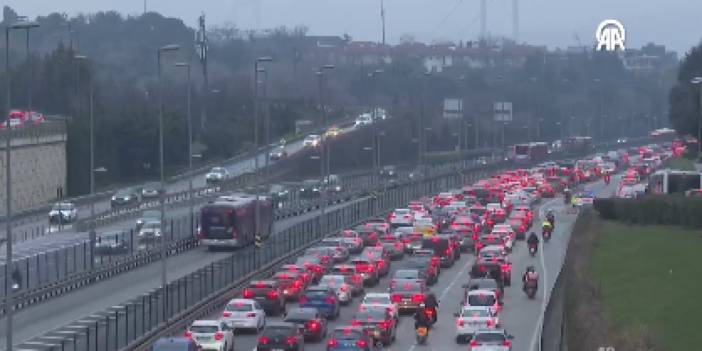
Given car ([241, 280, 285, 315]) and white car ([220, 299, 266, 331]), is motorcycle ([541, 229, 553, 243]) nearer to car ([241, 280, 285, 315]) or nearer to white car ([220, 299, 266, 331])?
car ([241, 280, 285, 315])

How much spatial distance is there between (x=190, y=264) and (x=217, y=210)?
A: 392cm

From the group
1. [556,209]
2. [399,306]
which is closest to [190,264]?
[399,306]

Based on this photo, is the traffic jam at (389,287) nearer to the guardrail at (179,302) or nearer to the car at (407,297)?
the car at (407,297)

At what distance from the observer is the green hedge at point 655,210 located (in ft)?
193

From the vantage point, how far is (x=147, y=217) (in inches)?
2697

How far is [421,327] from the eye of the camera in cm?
3862

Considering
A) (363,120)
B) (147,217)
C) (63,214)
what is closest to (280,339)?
(147,217)

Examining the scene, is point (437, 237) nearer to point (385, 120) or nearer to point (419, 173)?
point (419, 173)

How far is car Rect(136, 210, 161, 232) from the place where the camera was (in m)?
65.9

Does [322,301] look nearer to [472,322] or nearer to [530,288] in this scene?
[472,322]

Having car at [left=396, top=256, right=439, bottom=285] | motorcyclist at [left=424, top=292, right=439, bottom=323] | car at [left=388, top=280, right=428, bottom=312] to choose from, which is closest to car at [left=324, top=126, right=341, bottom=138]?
car at [left=396, top=256, right=439, bottom=285]

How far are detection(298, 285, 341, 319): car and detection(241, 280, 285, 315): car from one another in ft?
3.10

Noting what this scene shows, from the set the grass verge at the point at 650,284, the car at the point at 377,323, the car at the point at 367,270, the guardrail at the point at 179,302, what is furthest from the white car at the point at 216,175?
the car at the point at 377,323

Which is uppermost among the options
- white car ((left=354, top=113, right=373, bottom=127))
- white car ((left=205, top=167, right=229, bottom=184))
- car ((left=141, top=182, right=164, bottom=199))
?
white car ((left=354, top=113, right=373, bottom=127))
